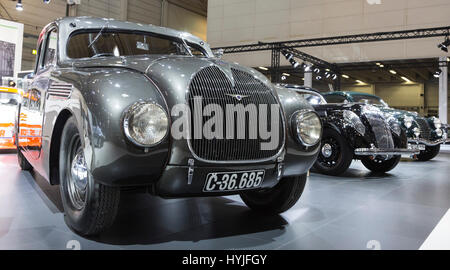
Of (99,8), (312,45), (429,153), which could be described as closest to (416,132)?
(429,153)

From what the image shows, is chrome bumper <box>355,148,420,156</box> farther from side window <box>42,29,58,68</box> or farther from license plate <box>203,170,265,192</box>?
side window <box>42,29,58,68</box>

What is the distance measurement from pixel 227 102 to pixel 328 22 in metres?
16.1

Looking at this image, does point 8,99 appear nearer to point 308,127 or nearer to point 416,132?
point 308,127

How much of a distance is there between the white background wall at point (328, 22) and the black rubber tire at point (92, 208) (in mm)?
15864

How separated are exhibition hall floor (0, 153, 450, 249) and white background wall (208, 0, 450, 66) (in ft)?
43.2

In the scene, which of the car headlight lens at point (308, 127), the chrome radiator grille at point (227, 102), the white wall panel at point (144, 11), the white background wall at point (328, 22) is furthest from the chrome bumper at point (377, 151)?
the white wall panel at point (144, 11)

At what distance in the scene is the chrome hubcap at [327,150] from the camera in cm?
543

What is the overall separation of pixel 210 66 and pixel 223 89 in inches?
8.3

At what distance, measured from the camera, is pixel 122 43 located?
316 cm

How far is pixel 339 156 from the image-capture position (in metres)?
5.29

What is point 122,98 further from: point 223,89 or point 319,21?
point 319,21

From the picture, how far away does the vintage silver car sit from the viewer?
1.90 m

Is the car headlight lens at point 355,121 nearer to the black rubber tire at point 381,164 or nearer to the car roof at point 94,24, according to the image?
the black rubber tire at point 381,164
